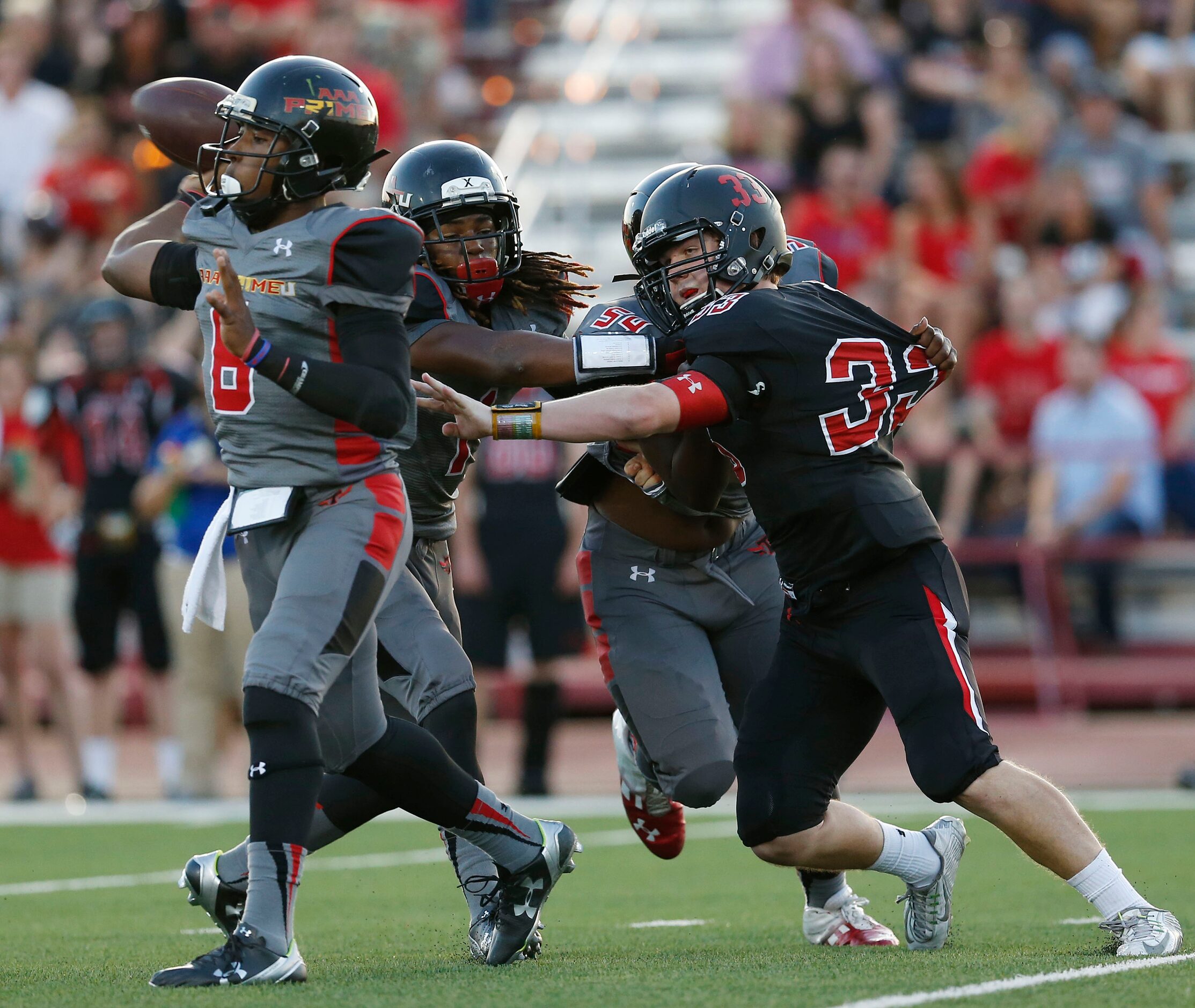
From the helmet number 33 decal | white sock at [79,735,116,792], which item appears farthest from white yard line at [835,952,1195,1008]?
white sock at [79,735,116,792]

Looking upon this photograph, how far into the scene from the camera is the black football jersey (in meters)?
4.24

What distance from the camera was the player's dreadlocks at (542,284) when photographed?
16.6 feet

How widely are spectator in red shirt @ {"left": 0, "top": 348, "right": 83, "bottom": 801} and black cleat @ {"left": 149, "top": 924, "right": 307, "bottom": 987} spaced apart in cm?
566

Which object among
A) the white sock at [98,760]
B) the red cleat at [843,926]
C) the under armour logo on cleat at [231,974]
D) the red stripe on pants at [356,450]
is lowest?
the white sock at [98,760]

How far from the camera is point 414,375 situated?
4922 millimetres

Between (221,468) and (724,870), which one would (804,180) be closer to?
(221,468)

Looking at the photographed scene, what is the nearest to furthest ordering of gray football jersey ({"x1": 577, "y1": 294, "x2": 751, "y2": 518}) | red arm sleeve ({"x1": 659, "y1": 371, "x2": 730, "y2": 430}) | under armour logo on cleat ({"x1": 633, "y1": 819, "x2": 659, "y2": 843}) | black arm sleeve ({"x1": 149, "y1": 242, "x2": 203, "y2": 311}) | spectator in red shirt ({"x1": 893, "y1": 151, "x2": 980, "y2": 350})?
1. red arm sleeve ({"x1": 659, "y1": 371, "x2": 730, "y2": 430})
2. black arm sleeve ({"x1": 149, "y1": 242, "x2": 203, "y2": 311})
3. gray football jersey ({"x1": 577, "y1": 294, "x2": 751, "y2": 518})
4. under armour logo on cleat ({"x1": 633, "y1": 819, "x2": 659, "y2": 843})
5. spectator in red shirt ({"x1": 893, "y1": 151, "x2": 980, "y2": 350})

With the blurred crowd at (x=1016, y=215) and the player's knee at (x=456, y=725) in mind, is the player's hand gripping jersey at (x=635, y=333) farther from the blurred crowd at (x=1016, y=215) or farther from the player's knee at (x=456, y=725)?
the blurred crowd at (x=1016, y=215)

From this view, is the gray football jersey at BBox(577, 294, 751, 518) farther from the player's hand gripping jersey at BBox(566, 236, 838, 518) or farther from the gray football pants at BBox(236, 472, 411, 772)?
the gray football pants at BBox(236, 472, 411, 772)

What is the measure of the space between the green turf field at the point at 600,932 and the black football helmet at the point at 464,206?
1727 millimetres

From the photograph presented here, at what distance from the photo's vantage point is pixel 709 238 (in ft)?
15.5

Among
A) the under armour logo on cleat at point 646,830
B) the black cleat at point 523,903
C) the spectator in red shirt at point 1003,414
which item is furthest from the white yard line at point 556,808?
the black cleat at point 523,903

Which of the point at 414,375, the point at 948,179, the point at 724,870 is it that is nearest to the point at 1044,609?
the point at 948,179

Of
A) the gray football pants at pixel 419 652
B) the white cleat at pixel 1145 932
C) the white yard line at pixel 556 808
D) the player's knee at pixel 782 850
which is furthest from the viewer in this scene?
the white yard line at pixel 556 808
